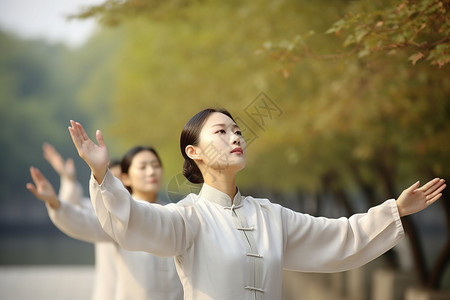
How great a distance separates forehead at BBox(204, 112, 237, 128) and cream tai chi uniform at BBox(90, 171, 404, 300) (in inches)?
13.0

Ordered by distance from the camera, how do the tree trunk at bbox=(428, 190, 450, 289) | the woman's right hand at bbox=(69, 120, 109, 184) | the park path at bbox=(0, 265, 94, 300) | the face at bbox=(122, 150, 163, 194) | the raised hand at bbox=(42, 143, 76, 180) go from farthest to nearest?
1. the park path at bbox=(0, 265, 94, 300)
2. the tree trunk at bbox=(428, 190, 450, 289)
3. the raised hand at bbox=(42, 143, 76, 180)
4. the face at bbox=(122, 150, 163, 194)
5. the woman's right hand at bbox=(69, 120, 109, 184)

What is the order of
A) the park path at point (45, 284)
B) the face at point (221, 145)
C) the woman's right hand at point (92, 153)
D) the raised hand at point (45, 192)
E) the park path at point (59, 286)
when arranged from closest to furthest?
1. the woman's right hand at point (92, 153)
2. the face at point (221, 145)
3. the raised hand at point (45, 192)
4. the park path at point (45, 284)
5. the park path at point (59, 286)

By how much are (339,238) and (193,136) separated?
0.95 metres

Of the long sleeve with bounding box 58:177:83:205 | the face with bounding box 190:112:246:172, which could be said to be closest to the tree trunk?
the long sleeve with bounding box 58:177:83:205

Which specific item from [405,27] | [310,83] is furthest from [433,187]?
[310,83]

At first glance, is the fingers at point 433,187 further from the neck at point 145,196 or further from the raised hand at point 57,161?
the raised hand at point 57,161

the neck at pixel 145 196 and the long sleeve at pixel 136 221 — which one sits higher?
the neck at pixel 145 196

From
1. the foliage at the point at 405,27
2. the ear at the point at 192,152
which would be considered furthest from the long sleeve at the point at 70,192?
the ear at the point at 192,152

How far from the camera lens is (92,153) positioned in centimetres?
316

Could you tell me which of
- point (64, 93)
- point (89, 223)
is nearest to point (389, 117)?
point (89, 223)

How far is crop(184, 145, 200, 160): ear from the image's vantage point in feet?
12.2

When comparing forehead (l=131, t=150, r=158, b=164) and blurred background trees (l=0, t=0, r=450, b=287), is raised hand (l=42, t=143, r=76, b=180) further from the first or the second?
forehead (l=131, t=150, r=158, b=164)

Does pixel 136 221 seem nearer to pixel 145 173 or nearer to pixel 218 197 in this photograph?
pixel 218 197

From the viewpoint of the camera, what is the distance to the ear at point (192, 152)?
373 cm
